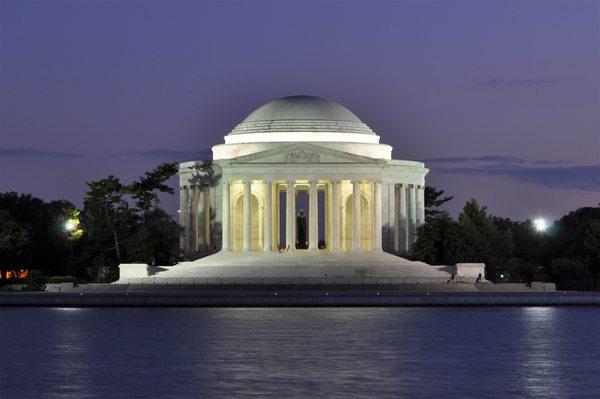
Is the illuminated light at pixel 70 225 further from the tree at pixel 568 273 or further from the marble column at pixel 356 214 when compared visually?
the tree at pixel 568 273

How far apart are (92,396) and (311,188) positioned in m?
90.3

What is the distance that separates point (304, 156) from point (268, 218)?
6549mm

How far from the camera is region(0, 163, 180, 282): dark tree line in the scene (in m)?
130

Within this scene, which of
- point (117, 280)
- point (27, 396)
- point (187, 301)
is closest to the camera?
point (27, 396)

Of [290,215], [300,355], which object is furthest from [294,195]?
[300,355]

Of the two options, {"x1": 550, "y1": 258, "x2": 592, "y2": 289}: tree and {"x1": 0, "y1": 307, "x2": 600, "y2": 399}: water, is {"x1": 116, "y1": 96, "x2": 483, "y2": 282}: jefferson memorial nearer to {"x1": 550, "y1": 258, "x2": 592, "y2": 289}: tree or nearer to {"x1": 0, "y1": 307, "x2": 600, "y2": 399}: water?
{"x1": 550, "y1": 258, "x2": 592, "y2": 289}: tree

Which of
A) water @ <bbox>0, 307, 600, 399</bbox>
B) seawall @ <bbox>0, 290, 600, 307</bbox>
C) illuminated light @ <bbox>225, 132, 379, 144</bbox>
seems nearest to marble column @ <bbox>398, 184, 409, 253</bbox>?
illuminated light @ <bbox>225, 132, 379, 144</bbox>

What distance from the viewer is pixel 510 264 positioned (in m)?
132

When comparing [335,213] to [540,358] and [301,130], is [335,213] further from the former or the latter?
[540,358]

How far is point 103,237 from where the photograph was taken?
448ft

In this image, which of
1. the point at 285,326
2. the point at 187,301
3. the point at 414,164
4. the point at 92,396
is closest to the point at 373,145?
the point at 414,164

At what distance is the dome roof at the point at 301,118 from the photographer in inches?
5556

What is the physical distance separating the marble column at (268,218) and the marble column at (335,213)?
5.67 meters

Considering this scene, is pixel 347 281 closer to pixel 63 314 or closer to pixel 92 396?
pixel 63 314
